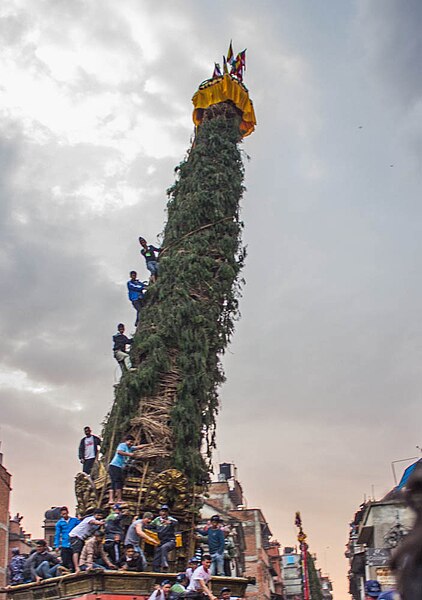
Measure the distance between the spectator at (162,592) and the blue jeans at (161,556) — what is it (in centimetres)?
91

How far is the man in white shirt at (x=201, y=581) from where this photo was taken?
1106cm

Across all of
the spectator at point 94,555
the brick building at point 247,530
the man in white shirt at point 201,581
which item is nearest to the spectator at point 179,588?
the man in white shirt at point 201,581

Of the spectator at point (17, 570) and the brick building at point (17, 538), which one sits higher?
the brick building at point (17, 538)

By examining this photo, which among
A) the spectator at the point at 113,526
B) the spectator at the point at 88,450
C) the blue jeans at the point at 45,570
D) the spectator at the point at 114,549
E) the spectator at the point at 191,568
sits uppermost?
the spectator at the point at 88,450

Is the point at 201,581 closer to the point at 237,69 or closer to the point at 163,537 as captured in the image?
the point at 163,537

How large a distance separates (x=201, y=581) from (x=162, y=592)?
2.07ft

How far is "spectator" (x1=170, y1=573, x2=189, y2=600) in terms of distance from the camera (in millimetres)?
11117

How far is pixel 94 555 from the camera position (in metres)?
11.8

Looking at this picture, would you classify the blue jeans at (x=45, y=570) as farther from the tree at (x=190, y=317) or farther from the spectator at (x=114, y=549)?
the tree at (x=190, y=317)

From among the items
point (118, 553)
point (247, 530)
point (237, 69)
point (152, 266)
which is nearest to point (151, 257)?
point (152, 266)

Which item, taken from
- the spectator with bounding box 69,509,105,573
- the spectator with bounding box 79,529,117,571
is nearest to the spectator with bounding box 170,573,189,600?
the spectator with bounding box 79,529,117,571

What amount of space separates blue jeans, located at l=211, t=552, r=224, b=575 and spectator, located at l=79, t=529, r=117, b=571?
6.52 ft

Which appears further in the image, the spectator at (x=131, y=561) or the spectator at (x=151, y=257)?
the spectator at (x=151, y=257)

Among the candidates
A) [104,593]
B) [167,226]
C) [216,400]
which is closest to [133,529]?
[104,593]
